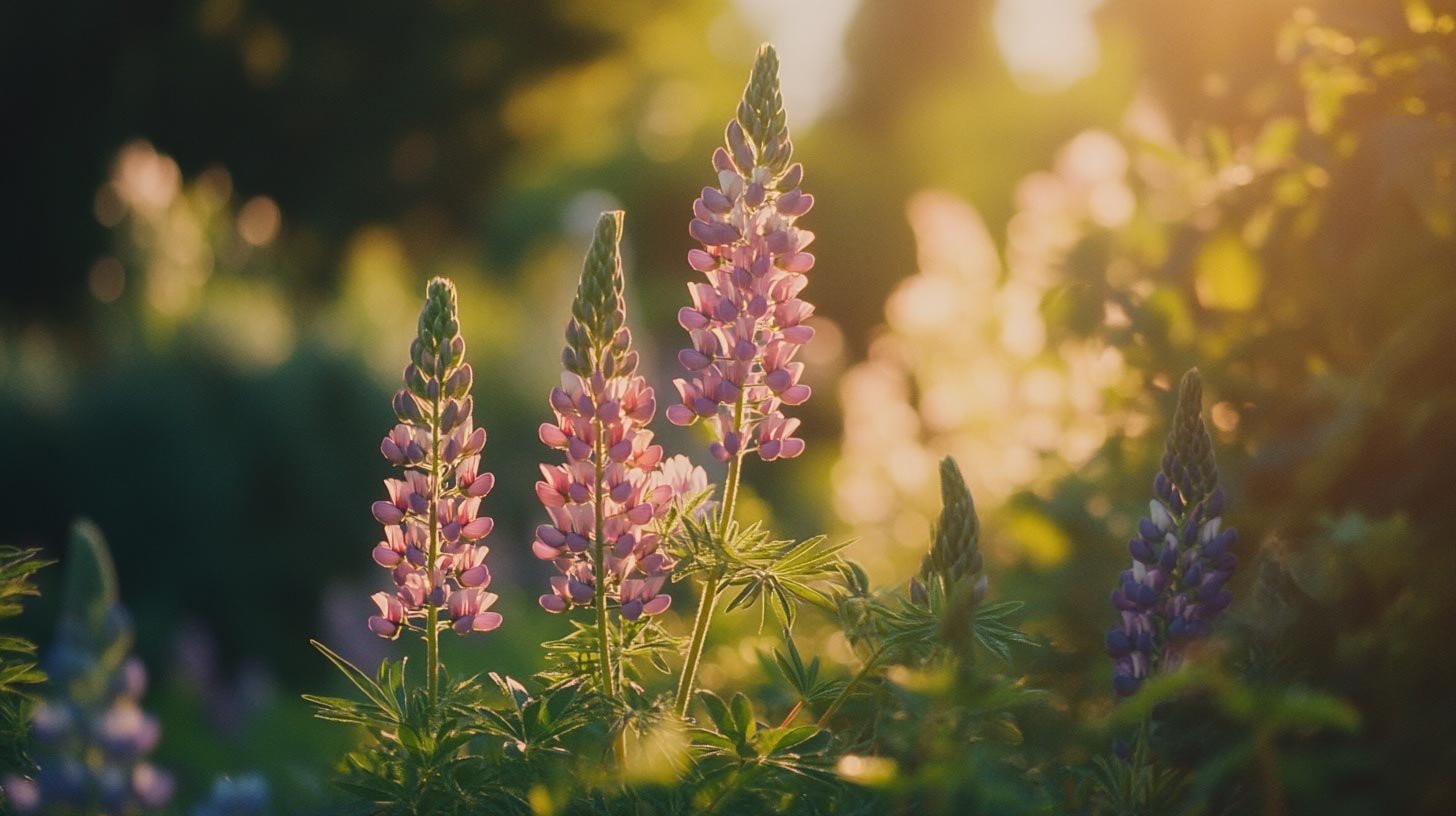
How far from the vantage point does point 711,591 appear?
1.51 metres

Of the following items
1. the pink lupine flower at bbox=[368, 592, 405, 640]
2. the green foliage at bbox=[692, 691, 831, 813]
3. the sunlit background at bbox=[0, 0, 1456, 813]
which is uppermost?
the sunlit background at bbox=[0, 0, 1456, 813]

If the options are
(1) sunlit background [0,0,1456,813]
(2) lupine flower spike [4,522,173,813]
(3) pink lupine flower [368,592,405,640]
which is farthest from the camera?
(1) sunlit background [0,0,1456,813]

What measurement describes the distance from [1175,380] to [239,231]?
43.4 ft

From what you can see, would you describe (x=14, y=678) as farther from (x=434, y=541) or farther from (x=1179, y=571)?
(x=1179, y=571)

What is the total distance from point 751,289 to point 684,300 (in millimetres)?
17644

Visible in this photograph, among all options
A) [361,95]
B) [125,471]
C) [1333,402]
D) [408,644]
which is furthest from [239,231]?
[1333,402]

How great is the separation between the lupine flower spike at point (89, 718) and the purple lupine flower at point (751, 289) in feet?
2.43

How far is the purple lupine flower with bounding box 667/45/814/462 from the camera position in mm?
1502

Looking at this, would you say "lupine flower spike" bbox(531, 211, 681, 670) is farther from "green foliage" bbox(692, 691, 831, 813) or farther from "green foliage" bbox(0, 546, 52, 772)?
"green foliage" bbox(0, 546, 52, 772)

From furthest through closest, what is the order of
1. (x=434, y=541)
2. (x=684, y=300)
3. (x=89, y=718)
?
1. (x=684, y=300)
2. (x=434, y=541)
3. (x=89, y=718)

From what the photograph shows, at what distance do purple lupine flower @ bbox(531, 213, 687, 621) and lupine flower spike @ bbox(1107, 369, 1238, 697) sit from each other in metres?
0.63

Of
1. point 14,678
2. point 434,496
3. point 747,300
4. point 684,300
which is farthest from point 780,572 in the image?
point 684,300

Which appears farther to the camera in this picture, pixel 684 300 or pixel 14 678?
pixel 684 300

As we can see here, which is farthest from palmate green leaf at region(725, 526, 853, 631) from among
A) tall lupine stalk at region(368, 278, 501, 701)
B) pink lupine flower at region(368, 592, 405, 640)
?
pink lupine flower at region(368, 592, 405, 640)
